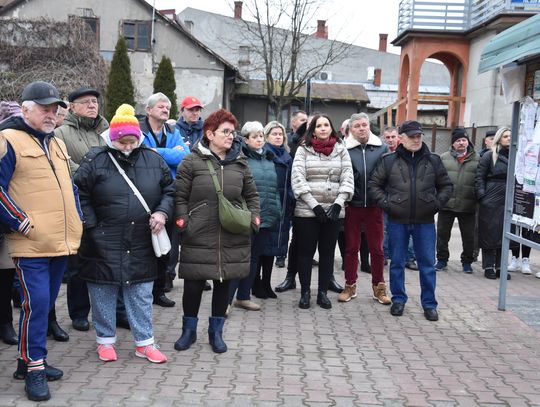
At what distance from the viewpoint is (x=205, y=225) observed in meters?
5.20

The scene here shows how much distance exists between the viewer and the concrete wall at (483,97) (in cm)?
2173

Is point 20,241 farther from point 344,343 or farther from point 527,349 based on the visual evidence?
point 527,349

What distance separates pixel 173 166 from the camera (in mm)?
6430

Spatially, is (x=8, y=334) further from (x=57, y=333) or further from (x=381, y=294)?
(x=381, y=294)

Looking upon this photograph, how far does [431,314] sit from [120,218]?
3.46 meters

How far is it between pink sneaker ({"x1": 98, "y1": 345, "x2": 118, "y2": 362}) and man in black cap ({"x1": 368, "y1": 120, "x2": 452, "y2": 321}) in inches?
119

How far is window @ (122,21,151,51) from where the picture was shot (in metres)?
29.8

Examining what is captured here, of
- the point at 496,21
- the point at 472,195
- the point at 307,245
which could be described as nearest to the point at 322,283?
the point at 307,245

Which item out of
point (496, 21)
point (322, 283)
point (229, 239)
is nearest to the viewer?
point (229, 239)

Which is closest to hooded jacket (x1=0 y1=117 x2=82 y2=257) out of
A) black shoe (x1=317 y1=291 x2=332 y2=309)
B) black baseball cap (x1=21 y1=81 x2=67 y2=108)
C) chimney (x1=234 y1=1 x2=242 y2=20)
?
black baseball cap (x1=21 y1=81 x2=67 y2=108)

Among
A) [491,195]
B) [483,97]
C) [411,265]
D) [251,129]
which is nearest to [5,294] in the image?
[251,129]

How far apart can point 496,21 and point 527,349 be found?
17542mm

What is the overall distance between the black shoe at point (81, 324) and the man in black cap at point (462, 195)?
5.39 meters

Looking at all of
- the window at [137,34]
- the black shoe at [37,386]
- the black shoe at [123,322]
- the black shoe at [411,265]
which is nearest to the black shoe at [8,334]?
the black shoe at [123,322]
